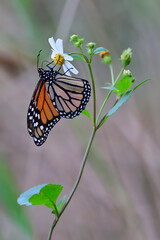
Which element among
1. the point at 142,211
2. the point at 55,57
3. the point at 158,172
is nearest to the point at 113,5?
the point at 158,172

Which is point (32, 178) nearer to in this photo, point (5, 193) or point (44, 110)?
point (44, 110)

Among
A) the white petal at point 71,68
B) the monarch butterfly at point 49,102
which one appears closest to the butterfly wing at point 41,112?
the monarch butterfly at point 49,102

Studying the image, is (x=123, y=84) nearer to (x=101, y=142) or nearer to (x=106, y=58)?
(x=106, y=58)

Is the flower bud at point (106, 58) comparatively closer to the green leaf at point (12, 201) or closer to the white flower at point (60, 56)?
the white flower at point (60, 56)

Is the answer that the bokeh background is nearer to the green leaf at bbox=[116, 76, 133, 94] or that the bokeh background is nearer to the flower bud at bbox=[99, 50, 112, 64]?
the flower bud at bbox=[99, 50, 112, 64]

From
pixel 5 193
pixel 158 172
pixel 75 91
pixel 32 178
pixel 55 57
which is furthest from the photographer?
pixel 32 178

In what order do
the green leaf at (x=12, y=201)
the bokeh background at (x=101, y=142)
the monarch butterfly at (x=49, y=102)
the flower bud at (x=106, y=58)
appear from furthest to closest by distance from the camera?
the bokeh background at (x=101, y=142) → the monarch butterfly at (x=49, y=102) → the flower bud at (x=106, y=58) → the green leaf at (x=12, y=201)
